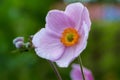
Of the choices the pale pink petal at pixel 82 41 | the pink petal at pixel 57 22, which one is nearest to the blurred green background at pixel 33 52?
the pink petal at pixel 57 22

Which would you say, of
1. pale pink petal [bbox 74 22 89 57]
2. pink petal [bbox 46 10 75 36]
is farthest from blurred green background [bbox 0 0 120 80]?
pale pink petal [bbox 74 22 89 57]

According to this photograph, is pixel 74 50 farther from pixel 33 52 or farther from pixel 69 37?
pixel 33 52

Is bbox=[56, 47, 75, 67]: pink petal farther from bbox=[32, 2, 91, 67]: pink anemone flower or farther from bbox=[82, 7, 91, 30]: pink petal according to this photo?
bbox=[82, 7, 91, 30]: pink petal

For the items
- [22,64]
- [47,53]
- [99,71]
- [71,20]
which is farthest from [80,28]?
[99,71]

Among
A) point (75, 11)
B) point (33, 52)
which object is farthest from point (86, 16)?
point (33, 52)

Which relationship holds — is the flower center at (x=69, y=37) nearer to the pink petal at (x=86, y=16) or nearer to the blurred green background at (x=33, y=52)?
the pink petal at (x=86, y=16)
